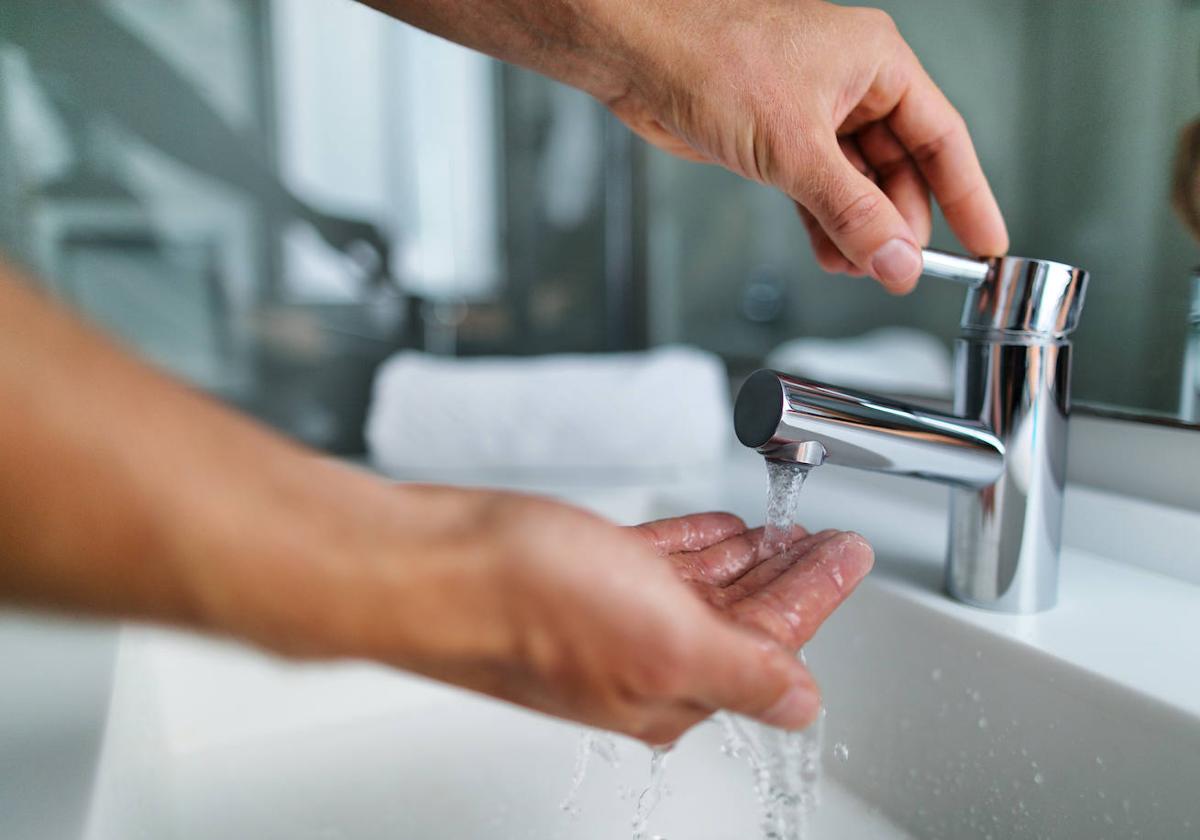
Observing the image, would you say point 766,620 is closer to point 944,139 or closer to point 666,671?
point 666,671

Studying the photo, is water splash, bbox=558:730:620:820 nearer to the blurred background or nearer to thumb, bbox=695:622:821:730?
thumb, bbox=695:622:821:730

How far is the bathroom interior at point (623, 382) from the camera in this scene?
452 millimetres

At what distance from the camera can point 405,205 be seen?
3.20ft

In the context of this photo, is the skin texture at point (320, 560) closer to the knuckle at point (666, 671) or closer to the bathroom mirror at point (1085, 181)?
the knuckle at point (666, 671)

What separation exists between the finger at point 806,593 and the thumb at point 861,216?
17 cm

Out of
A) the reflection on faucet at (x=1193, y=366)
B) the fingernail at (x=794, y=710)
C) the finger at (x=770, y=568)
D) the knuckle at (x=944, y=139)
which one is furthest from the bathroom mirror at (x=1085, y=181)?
the fingernail at (x=794, y=710)

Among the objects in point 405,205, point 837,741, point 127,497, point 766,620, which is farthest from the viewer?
point 405,205

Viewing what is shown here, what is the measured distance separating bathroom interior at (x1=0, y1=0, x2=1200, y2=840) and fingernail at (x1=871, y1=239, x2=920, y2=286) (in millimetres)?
31

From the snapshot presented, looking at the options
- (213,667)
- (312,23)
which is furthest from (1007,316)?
(312,23)

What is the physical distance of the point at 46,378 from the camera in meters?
0.25

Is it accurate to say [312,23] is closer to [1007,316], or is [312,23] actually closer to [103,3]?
[103,3]

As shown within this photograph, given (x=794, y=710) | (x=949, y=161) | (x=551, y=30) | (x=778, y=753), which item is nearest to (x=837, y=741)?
(x=778, y=753)

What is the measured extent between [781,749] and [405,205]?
749mm

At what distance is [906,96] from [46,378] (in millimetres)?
508
